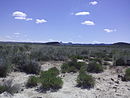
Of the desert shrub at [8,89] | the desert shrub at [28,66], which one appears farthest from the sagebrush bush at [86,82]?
the desert shrub at [28,66]

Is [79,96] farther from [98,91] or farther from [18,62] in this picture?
[18,62]

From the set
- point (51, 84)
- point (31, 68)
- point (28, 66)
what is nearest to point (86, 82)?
point (51, 84)

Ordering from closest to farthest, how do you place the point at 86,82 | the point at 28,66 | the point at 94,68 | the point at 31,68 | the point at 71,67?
the point at 86,82 → the point at 31,68 → the point at 28,66 → the point at 71,67 → the point at 94,68

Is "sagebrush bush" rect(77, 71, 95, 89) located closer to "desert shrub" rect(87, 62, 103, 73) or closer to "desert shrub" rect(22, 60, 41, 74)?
"desert shrub" rect(22, 60, 41, 74)

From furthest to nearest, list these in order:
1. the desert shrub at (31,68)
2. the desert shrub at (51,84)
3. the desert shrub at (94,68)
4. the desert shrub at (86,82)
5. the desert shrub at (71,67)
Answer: the desert shrub at (94,68) → the desert shrub at (71,67) → the desert shrub at (31,68) → the desert shrub at (86,82) → the desert shrub at (51,84)

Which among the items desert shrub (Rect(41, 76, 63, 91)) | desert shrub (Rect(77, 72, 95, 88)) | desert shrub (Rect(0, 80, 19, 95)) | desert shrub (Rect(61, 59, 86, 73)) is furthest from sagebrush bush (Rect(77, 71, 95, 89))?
desert shrub (Rect(61, 59, 86, 73))

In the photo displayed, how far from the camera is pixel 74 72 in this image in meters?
16.6

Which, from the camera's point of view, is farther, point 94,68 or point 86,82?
point 94,68

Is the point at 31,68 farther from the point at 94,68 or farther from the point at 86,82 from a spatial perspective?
the point at 86,82

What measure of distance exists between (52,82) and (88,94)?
2.11m

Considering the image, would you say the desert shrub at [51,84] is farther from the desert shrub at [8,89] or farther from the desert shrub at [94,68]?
the desert shrub at [94,68]

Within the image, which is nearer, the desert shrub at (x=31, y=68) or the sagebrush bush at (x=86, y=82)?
the sagebrush bush at (x=86, y=82)

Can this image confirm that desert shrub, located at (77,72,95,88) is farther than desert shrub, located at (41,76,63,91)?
Yes

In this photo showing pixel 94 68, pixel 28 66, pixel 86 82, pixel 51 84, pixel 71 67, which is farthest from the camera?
pixel 94 68
